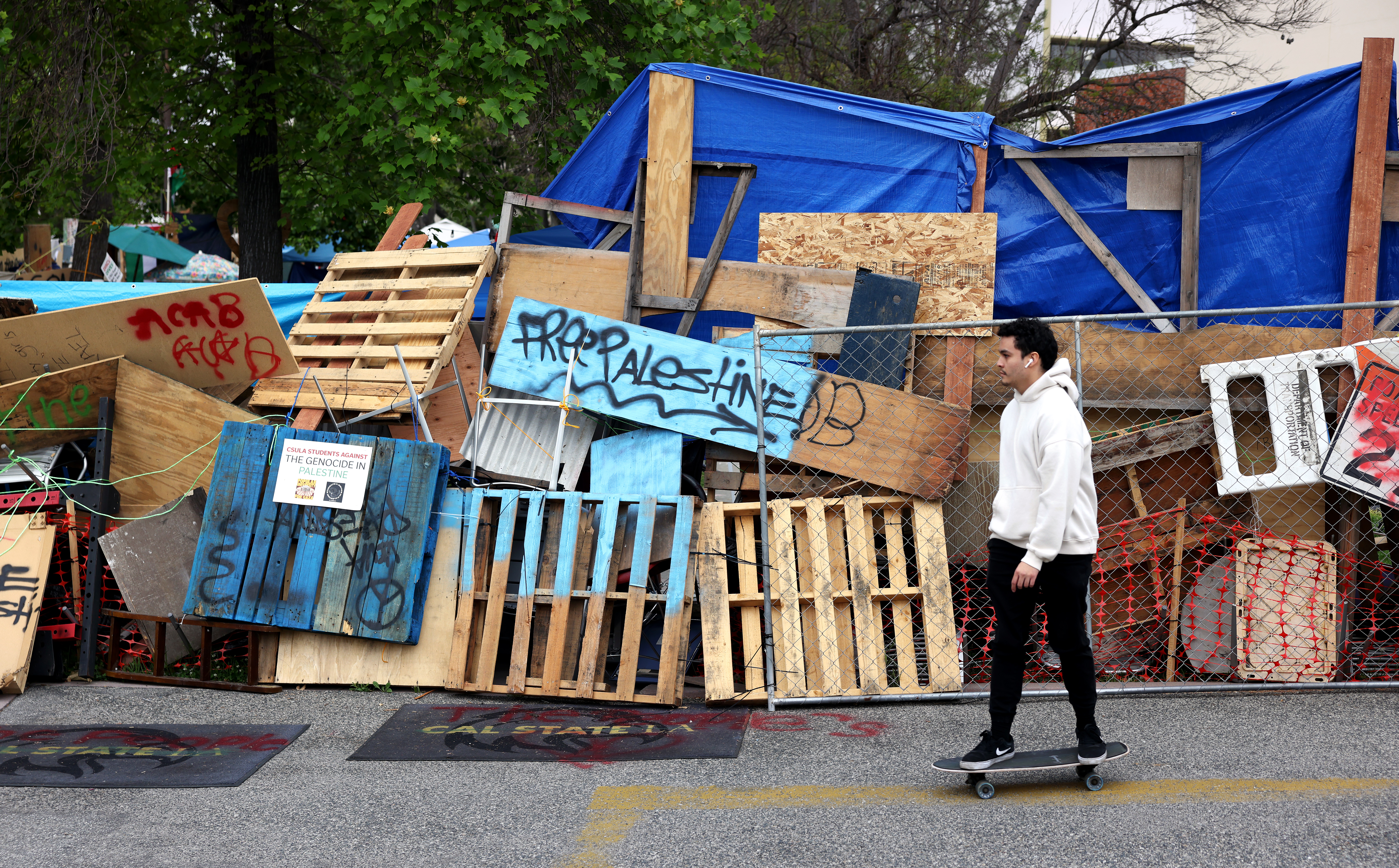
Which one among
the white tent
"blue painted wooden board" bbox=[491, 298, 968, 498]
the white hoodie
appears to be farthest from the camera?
the white tent

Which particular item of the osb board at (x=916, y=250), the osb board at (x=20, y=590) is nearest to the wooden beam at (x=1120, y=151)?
the osb board at (x=916, y=250)

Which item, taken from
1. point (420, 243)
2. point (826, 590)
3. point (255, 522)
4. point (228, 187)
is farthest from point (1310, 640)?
point (228, 187)

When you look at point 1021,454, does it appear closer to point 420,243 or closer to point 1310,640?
point 1310,640

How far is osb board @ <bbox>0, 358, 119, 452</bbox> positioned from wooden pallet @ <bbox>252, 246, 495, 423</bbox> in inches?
38.0

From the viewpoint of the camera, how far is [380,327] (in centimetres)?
726

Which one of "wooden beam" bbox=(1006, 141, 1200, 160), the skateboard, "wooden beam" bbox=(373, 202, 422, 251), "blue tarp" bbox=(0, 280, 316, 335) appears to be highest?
"wooden beam" bbox=(1006, 141, 1200, 160)

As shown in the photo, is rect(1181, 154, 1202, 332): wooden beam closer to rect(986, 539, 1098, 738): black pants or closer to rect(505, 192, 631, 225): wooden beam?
rect(986, 539, 1098, 738): black pants

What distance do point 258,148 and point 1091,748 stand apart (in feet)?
38.7

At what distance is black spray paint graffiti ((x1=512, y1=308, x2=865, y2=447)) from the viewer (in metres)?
6.10

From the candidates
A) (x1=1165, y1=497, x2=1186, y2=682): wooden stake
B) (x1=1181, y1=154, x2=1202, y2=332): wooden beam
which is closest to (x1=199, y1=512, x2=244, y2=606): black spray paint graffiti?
(x1=1165, y1=497, x2=1186, y2=682): wooden stake

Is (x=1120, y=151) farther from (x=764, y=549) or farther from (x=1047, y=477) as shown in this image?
(x=1047, y=477)

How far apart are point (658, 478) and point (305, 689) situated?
2366mm

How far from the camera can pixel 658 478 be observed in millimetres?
6145

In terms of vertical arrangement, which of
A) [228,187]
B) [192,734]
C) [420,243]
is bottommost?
[192,734]
